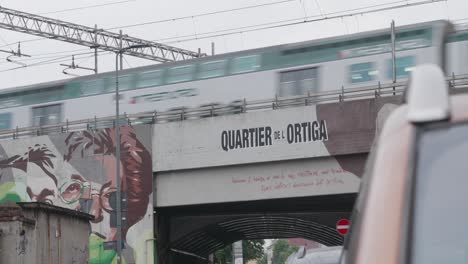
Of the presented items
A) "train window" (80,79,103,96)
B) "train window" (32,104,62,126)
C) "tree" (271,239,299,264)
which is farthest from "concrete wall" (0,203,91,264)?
"tree" (271,239,299,264)

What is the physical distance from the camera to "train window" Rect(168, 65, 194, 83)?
3200 cm

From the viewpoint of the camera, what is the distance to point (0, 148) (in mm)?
33312

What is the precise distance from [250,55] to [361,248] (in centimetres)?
2905

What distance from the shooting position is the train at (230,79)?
28047 millimetres

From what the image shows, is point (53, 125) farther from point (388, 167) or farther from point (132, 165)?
point (388, 167)

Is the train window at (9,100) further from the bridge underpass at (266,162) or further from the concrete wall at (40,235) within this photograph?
the concrete wall at (40,235)

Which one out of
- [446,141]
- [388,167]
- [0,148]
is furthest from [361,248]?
[0,148]

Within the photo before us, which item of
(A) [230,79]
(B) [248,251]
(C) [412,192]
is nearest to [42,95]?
(A) [230,79]

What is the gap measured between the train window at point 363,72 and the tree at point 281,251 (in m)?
83.9

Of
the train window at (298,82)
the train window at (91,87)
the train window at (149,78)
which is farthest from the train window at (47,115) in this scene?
the train window at (298,82)

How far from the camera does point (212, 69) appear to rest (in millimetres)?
31562

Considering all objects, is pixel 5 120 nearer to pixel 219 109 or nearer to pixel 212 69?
pixel 212 69

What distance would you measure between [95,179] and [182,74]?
5.38 meters

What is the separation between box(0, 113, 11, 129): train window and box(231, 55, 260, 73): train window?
11123mm
